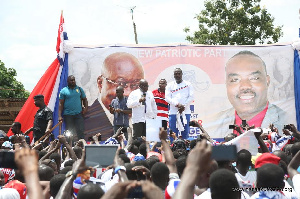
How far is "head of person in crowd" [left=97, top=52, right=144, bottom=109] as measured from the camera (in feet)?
38.3

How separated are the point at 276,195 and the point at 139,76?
8830 millimetres

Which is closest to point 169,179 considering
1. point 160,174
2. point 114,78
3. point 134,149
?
A: point 160,174

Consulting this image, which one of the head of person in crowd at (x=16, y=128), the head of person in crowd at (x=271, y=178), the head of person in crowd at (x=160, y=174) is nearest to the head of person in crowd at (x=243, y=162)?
the head of person in crowd at (x=160, y=174)

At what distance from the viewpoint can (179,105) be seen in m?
9.16

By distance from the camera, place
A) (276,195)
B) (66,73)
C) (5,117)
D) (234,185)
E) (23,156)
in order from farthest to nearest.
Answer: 1. (5,117)
2. (66,73)
3. (276,195)
4. (234,185)
5. (23,156)

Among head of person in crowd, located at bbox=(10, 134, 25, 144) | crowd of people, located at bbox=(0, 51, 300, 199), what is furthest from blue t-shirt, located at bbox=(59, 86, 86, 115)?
head of person in crowd, located at bbox=(10, 134, 25, 144)

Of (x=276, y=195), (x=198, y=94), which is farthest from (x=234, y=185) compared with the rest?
(x=198, y=94)

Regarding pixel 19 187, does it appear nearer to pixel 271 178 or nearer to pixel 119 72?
pixel 271 178

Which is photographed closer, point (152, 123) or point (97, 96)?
point (152, 123)

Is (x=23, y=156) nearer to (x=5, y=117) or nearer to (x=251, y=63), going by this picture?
(x=251, y=63)

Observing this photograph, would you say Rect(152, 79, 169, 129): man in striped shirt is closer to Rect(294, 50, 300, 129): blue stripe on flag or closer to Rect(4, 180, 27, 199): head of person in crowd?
Rect(294, 50, 300, 129): blue stripe on flag

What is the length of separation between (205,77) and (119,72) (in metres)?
2.21

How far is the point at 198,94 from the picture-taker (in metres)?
11.7

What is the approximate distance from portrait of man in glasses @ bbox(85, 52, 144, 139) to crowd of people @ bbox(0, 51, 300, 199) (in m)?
0.03
